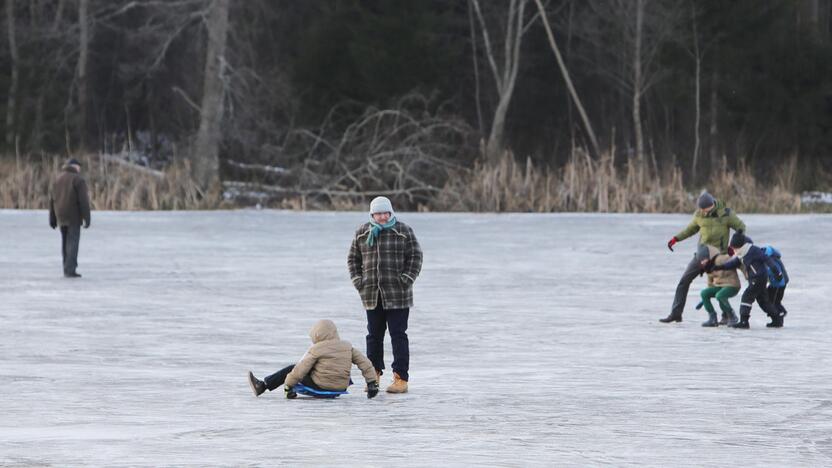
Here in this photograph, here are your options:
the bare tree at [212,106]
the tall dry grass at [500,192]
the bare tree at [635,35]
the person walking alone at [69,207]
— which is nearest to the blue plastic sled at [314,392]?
the person walking alone at [69,207]

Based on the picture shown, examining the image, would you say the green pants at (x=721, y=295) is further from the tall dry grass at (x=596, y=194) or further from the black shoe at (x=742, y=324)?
the tall dry grass at (x=596, y=194)

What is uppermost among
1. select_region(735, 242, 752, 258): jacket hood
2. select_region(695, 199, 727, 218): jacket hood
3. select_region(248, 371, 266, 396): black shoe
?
select_region(695, 199, 727, 218): jacket hood

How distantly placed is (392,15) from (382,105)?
283cm

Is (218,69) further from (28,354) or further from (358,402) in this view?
(358,402)

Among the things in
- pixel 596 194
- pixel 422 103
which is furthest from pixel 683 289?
pixel 422 103

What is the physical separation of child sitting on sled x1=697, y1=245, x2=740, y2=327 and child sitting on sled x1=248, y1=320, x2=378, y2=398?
17.7 ft

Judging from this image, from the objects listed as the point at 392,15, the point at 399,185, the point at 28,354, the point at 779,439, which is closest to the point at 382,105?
the point at 392,15

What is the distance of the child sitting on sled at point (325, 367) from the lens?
9.91 meters

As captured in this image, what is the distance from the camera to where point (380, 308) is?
10.4 meters

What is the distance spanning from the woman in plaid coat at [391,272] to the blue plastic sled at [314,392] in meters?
0.39

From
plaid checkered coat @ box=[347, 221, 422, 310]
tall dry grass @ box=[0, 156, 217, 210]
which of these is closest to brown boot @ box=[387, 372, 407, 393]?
plaid checkered coat @ box=[347, 221, 422, 310]

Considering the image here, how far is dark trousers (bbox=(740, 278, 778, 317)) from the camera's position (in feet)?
46.4

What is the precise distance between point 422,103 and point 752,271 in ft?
89.6

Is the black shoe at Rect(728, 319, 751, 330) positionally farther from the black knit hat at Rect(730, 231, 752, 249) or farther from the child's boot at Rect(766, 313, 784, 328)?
the black knit hat at Rect(730, 231, 752, 249)
